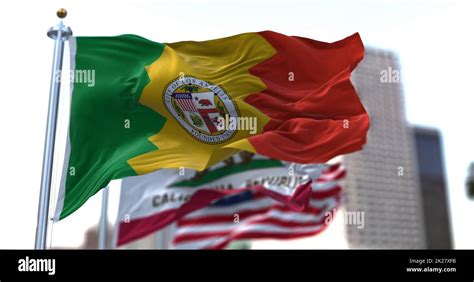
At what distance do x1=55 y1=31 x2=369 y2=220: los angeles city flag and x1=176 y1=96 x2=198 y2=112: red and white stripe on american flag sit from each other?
17 millimetres

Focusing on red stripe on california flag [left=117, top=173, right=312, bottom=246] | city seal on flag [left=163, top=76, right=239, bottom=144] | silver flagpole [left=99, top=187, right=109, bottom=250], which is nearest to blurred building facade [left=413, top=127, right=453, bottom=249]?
red stripe on california flag [left=117, top=173, right=312, bottom=246]

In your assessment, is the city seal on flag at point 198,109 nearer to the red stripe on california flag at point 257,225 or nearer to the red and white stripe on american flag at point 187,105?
the red and white stripe on american flag at point 187,105

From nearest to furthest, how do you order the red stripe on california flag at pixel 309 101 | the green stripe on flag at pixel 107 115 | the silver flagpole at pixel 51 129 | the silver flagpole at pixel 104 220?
the silver flagpole at pixel 51 129 → the green stripe on flag at pixel 107 115 → the red stripe on california flag at pixel 309 101 → the silver flagpole at pixel 104 220

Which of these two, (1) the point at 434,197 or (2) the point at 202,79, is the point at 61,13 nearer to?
(2) the point at 202,79

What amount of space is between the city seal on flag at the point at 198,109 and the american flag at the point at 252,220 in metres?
9.96

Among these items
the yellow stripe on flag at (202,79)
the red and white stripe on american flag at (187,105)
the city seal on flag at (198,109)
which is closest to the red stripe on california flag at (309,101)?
the yellow stripe on flag at (202,79)

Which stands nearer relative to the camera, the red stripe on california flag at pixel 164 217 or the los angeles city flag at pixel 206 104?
the los angeles city flag at pixel 206 104

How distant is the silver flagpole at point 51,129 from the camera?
10133 mm

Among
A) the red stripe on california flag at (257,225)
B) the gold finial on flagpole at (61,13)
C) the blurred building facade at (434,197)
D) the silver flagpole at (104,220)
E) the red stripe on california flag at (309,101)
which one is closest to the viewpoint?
the gold finial on flagpole at (61,13)

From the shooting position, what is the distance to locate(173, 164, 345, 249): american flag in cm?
2153
